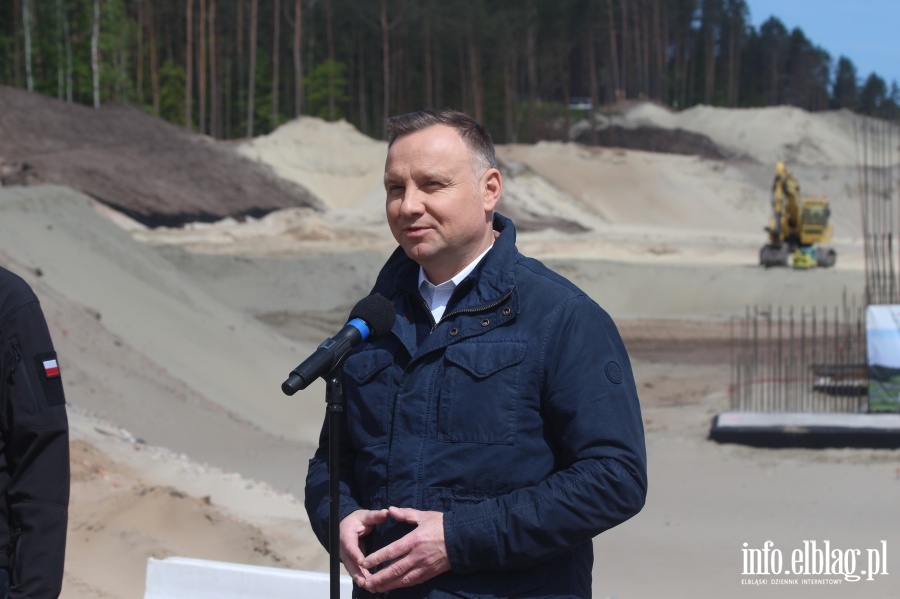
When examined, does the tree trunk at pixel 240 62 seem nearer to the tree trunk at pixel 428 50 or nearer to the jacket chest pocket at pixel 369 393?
the tree trunk at pixel 428 50

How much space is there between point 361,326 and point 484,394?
0.30 metres

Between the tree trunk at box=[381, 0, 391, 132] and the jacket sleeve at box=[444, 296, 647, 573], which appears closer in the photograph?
the jacket sleeve at box=[444, 296, 647, 573]

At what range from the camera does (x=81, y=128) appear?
3944cm

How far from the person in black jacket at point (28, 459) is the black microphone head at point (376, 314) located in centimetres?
78

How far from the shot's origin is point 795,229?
26359 millimetres

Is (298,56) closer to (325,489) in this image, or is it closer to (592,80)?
(592,80)

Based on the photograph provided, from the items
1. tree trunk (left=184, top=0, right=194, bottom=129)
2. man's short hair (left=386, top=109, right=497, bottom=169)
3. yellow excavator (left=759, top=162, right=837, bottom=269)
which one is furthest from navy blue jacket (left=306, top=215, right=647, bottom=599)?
tree trunk (left=184, top=0, right=194, bottom=129)

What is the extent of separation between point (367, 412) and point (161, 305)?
1241 centimetres

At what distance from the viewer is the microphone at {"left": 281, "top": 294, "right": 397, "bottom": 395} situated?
226 cm

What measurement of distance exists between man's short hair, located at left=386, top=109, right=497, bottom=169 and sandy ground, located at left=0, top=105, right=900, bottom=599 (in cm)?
383

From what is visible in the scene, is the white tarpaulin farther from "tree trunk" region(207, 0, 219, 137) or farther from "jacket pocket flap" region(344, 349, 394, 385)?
"tree trunk" region(207, 0, 219, 137)

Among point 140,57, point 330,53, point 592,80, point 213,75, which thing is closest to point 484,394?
point 213,75

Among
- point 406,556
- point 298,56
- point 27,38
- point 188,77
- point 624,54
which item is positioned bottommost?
point 406,556

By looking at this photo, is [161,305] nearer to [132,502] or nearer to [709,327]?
[132,502]
